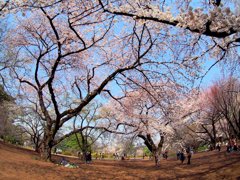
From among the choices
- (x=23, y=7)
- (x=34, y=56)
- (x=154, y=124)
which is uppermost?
(x=34, y=56)

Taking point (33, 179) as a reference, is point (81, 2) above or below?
above

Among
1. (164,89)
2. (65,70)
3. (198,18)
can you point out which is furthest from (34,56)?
(198,18)

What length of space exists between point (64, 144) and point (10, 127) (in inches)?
1478

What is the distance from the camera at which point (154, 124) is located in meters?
24.6

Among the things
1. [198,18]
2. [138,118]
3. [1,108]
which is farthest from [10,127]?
[198,18]

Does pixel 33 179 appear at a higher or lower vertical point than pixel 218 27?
lower

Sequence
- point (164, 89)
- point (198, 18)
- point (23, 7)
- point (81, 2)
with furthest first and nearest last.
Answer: point (164, 89) → point (81, 2) → point (23, 7) → point (198, 18)

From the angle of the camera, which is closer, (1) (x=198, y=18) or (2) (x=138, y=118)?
(1) (x=198, y=18)

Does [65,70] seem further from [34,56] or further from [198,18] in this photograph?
[198,18]

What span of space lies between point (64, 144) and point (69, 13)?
71.5m

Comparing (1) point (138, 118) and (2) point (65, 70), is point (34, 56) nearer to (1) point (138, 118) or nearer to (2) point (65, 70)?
(2) point (65, 70)

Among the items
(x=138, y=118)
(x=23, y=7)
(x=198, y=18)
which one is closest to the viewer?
(x=198, y=18)

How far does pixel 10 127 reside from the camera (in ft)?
137

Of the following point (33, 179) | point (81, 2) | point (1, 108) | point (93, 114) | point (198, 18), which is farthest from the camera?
point (93, 114)
